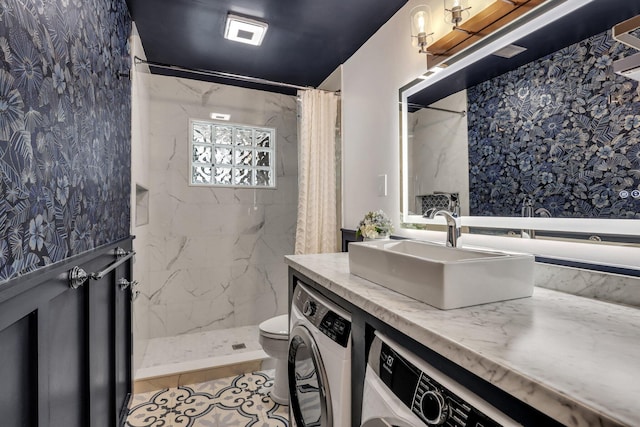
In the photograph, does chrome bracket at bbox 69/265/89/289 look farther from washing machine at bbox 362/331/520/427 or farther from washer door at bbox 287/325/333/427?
washing machine at bbox 362/331/520/427

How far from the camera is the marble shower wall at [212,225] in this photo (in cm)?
282

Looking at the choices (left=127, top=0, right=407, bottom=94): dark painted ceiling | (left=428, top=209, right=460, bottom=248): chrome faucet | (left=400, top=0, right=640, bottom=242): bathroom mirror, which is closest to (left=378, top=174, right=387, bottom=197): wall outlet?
(left=400, top=0, right=640, bottom=242): bathroom mirror

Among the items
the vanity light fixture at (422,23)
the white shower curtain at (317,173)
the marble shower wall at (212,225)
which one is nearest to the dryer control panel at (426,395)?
the vanity light fixture at (422,23)

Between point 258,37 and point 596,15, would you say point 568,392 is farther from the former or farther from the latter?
point 258,37

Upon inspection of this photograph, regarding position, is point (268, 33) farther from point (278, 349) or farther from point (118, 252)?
point (278, 349)

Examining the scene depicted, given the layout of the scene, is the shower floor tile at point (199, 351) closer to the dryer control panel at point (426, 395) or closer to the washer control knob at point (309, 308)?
the washer control knob at point (309, 308)

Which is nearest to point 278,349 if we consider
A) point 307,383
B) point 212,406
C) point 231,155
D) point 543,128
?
point 212,406

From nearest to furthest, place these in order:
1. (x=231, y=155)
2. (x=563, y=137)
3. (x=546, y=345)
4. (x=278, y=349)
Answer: (x=546, y=345), (x=563, y=137), (x=278, y=349), (x=231, y=155)

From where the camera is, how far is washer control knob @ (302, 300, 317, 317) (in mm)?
1197

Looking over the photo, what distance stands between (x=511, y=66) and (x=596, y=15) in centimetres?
28

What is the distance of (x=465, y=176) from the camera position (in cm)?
144

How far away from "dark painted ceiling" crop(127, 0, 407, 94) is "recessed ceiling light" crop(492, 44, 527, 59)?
→ 82 centimetres

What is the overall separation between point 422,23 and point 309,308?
146 cm

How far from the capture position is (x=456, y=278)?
793 mm
